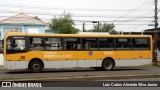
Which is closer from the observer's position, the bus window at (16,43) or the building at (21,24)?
the bus window at (16,43)

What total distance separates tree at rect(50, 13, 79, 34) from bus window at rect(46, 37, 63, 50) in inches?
1230

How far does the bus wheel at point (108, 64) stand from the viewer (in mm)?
28500

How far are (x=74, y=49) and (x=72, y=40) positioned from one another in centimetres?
66

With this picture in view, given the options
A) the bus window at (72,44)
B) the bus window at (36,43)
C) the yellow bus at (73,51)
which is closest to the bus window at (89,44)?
the yellow bus at (73,51)

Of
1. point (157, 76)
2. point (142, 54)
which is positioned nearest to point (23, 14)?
point (142, 54)

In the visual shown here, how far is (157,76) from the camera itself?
1842cm

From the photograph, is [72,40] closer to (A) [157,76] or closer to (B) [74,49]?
(B) [74,49]

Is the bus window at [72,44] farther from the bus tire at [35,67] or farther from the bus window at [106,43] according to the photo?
the bus tire at [35,67]

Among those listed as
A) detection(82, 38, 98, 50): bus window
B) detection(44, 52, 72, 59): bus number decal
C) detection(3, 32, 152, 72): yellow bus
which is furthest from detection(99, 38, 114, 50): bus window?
detection(44, 52, 72, 59): bus number decal

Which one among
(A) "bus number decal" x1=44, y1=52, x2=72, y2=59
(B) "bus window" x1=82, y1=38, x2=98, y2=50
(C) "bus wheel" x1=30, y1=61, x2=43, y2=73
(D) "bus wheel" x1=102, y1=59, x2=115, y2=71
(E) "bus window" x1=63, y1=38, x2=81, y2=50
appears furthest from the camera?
(D) "bus wheel" x1=102, y1=59, x2=115, y2=71

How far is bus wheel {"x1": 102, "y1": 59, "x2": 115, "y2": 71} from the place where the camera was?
93.5 feet

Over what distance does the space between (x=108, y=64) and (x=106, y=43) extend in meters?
1.56

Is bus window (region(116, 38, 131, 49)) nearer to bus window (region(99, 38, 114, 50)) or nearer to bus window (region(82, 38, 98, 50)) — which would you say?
bus window (region(99, 38, 114, 50))

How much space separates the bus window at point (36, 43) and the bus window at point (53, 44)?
42 centimetres
